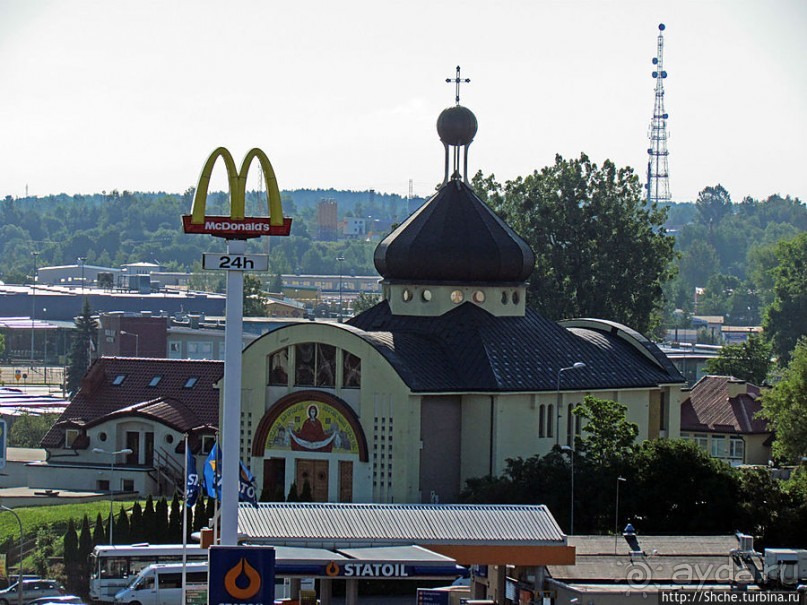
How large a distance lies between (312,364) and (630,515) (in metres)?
11.1

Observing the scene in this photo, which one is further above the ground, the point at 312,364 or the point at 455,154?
the point at 455,154

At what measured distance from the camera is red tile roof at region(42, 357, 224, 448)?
252 ft

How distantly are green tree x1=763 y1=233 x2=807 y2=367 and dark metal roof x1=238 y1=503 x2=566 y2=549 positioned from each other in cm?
9512

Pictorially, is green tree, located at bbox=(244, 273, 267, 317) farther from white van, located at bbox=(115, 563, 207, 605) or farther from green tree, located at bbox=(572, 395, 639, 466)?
white van, located at bbox=(115, 563, 207, 605)

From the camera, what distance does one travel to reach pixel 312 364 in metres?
63.4

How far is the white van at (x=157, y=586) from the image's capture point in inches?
2082

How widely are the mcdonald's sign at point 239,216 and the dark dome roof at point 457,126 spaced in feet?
102

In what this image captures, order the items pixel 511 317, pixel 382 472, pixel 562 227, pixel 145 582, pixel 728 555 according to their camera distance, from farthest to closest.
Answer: pixel 562 227 → pixel 511 317 → pixel 382 472 → pixel 145 582 → pixel 728 555

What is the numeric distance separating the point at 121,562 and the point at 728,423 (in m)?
44.2

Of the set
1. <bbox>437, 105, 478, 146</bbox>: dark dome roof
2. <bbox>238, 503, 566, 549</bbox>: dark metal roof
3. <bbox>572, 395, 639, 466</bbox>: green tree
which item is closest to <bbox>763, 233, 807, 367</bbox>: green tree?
<bbox>437, 105, 478, 146</bbox>: dark dome roof

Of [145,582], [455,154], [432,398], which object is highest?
[455,154]

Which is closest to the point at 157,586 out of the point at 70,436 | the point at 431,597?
the point at 431,597

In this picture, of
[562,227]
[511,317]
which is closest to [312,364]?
[511,317]

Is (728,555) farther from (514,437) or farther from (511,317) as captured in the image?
(511,317)
